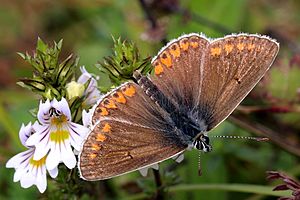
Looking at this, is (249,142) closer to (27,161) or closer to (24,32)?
(27,161)

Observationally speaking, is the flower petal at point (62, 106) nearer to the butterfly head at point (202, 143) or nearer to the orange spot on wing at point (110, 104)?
the orange spot on wing at point (110, 104)

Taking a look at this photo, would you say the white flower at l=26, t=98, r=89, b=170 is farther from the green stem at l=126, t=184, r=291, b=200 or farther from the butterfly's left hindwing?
the green stem at l=126, t=184, r=291, b=200

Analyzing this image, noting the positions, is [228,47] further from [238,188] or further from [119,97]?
[238,188]

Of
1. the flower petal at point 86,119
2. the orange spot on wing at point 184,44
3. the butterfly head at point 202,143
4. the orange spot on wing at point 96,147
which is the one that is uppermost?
the orange spot on wing at point 184,44

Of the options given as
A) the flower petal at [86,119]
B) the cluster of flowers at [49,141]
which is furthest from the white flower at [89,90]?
the flower petal at [86,119]

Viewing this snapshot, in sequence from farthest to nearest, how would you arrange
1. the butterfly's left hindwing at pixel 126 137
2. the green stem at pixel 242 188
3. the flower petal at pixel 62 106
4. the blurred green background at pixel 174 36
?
the blurred green background at pixel 174 36, the green stem at pixel 242 188, the flower petal at pixel 62 106, the butterfly's left hindwing at pixel 126 137

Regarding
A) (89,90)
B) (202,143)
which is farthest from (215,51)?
(89,90)
